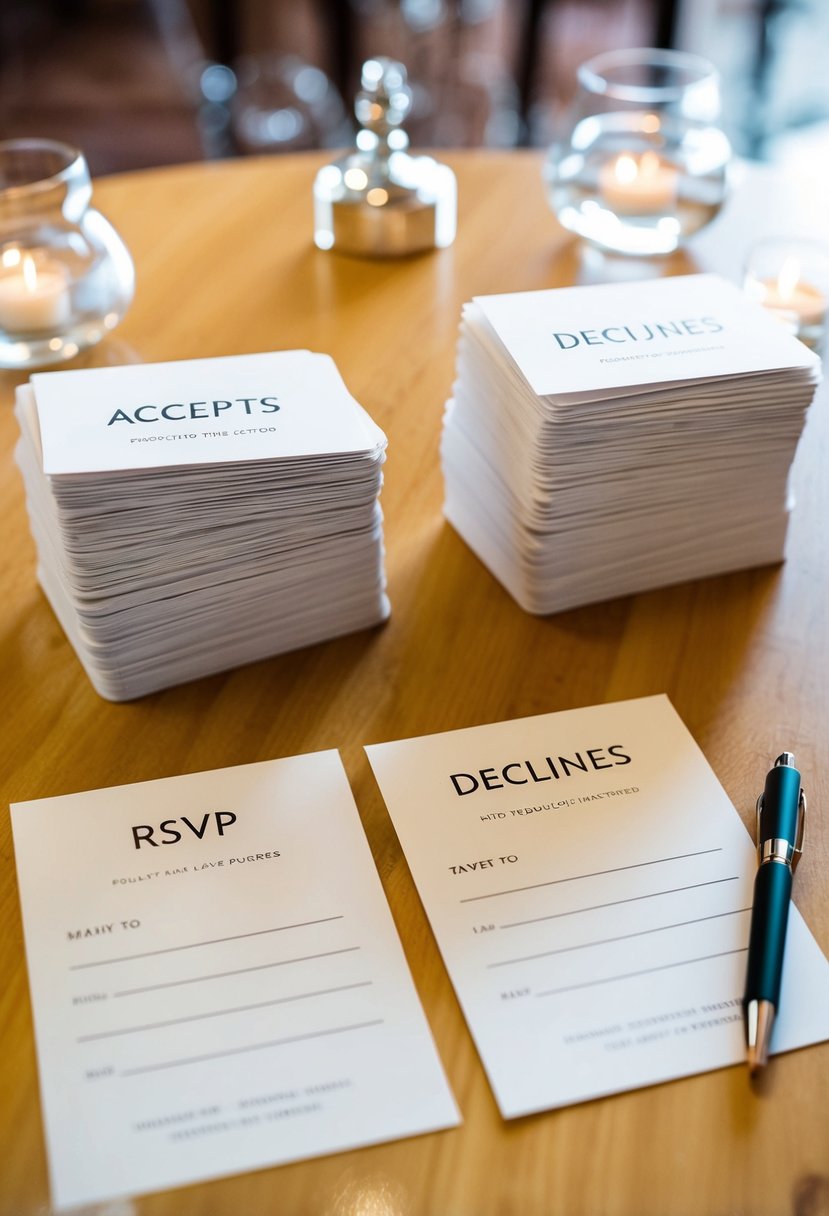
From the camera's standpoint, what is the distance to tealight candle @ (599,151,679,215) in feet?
4.13

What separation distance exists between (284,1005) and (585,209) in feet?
3.19

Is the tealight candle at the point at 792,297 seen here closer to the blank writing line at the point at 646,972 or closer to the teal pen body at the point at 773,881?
the teal pen body at the point at 773,881

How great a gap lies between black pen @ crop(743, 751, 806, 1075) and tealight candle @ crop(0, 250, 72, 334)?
755 millimetres

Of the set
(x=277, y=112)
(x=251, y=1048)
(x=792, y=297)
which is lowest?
(x=277, y=112)

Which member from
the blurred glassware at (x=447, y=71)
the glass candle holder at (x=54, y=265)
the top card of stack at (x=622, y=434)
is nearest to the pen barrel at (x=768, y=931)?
the top card of stack at (x=622, y=434)

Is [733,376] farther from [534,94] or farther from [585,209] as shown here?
[534,94]

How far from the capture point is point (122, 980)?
2.04 ft

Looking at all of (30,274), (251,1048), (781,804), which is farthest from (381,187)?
(251,1048)

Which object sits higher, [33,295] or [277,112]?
[33,295]

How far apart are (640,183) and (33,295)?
65 cm

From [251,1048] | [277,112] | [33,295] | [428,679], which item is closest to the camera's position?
[251,1048]

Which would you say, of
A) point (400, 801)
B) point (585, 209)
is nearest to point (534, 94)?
point (585, 209)

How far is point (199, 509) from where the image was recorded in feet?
2.40

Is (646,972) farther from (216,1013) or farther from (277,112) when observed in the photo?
(277,112)
